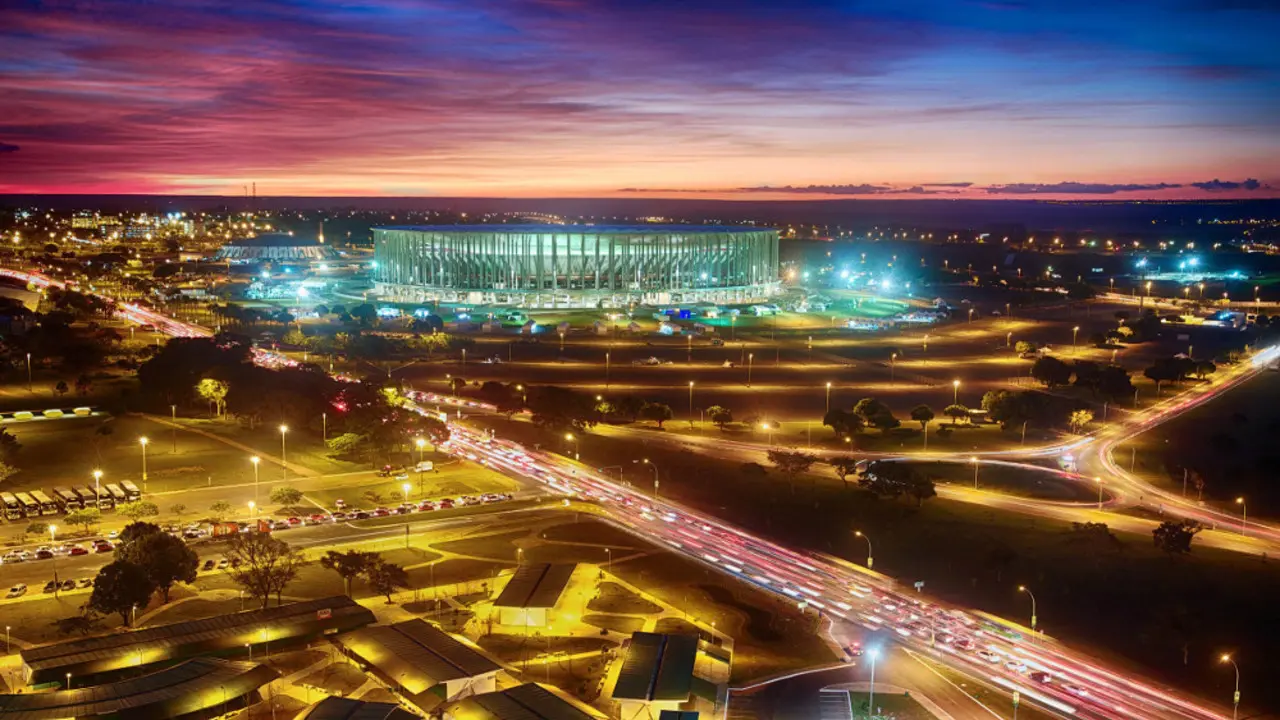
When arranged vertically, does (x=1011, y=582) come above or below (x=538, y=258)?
below

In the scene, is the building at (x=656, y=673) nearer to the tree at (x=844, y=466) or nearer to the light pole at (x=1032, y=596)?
the light pole at (x=1032, y=596)

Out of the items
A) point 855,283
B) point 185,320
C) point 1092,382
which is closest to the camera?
point 1092,382

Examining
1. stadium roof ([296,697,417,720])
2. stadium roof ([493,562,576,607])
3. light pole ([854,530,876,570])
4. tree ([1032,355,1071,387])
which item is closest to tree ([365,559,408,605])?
stadium roof ([493,562,576,607])

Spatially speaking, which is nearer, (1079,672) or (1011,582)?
(1079,672)

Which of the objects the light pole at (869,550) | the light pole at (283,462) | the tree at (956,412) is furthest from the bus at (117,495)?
the tree at (956,412)

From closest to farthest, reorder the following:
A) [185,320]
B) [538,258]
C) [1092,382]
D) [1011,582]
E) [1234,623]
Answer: [1234,623]
[1011,582]
[1092,382]
[185,320]
[538,258]

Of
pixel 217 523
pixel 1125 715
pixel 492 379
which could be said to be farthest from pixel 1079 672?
pixel 492 379

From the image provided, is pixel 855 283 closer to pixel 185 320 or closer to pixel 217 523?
pixel 185 320
